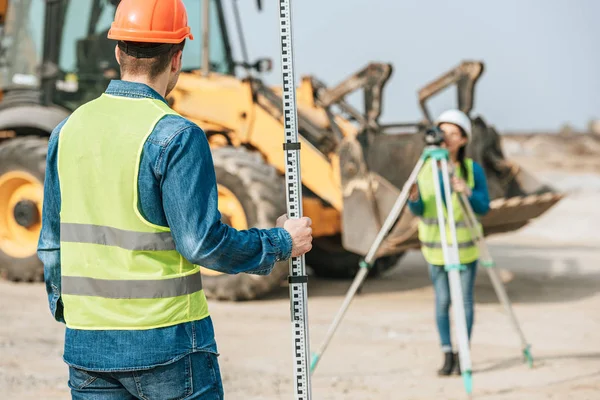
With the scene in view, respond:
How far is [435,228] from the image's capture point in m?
5.88

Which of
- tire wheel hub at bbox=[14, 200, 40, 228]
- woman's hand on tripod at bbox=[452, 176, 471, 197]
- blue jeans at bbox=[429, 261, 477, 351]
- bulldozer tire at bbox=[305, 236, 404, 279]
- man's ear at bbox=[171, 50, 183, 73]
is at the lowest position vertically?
bulldozer tire at bbox=[305, 236, 404, 279]

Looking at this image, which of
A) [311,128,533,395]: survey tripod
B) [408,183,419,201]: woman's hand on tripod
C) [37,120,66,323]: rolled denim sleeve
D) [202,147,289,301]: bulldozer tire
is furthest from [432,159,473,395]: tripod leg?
[202,147,289,301]: bulldozer tire

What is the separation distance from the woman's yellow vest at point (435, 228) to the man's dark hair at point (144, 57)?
355 cm

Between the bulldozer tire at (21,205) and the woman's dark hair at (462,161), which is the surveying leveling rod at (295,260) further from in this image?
the bulldozer tire at (21,205)

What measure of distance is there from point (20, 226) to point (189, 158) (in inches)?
318

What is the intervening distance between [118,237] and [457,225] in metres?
3.87

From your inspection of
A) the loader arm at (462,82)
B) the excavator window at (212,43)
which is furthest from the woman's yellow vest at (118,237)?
the excavator window at (212,43)

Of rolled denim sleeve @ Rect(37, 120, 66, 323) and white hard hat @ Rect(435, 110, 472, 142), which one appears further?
white hard hat @ Rect(435, 110, 472, 142)

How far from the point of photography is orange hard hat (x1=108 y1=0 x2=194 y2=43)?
7.95ft

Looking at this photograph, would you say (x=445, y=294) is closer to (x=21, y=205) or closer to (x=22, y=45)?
(x=21, y=205)

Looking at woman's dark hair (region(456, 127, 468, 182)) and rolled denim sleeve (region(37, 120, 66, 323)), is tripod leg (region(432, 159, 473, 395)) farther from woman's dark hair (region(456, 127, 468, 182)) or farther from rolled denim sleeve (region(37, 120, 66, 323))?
rolled denim sleeve (region(37, 120, 66, 323))

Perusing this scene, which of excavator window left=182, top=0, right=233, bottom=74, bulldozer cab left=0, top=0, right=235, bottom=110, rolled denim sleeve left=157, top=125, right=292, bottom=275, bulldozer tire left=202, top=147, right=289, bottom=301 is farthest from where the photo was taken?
excavator window left=182, top=0, right=233, bottom=74

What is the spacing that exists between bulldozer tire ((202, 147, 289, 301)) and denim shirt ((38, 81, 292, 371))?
5.96m

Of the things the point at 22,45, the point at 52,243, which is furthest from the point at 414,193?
the point at 22,45
